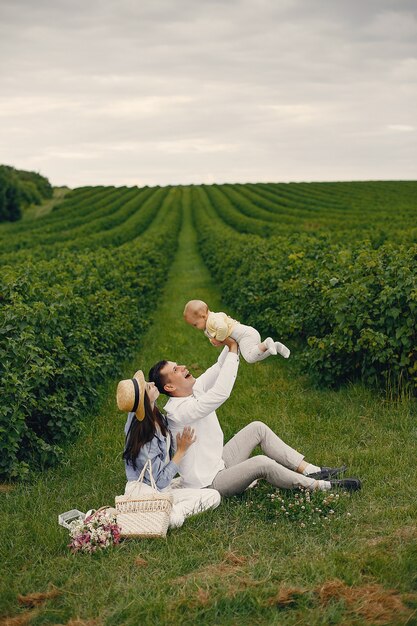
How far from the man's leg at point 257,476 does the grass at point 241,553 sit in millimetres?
149

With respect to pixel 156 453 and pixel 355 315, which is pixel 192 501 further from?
pixel 355 315

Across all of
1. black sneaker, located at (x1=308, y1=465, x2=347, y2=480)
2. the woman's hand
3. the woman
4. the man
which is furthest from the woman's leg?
black sneaker, located at (x1=308, y1=465, x2=347, y2=480)

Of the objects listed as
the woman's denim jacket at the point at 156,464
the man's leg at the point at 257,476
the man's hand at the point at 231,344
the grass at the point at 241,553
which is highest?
the man's hand at the point at 231,344

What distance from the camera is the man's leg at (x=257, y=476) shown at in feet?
17.1

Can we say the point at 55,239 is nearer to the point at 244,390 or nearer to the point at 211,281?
the point at 211,281

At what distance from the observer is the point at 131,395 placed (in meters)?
4.83

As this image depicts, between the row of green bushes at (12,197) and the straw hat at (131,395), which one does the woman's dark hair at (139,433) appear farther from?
the row of green bushes at (12,197)

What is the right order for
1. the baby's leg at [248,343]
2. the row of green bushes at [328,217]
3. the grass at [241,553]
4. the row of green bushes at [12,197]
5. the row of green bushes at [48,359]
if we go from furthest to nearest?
the row of green bushes at [12,197]
the row of green bushes at [328,217]
the row of green bushes at [48,359]
the baby's leg at [248,343]
the grass at [241,553]

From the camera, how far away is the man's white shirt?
16.7 ft

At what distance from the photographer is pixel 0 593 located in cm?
423

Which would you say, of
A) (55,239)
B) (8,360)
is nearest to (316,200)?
(55,239)

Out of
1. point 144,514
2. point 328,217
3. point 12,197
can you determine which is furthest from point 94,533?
point 12,197

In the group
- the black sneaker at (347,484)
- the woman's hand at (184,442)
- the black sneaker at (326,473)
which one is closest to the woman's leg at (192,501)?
the woman's hand at (184,442)

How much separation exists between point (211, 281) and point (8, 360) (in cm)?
1540
